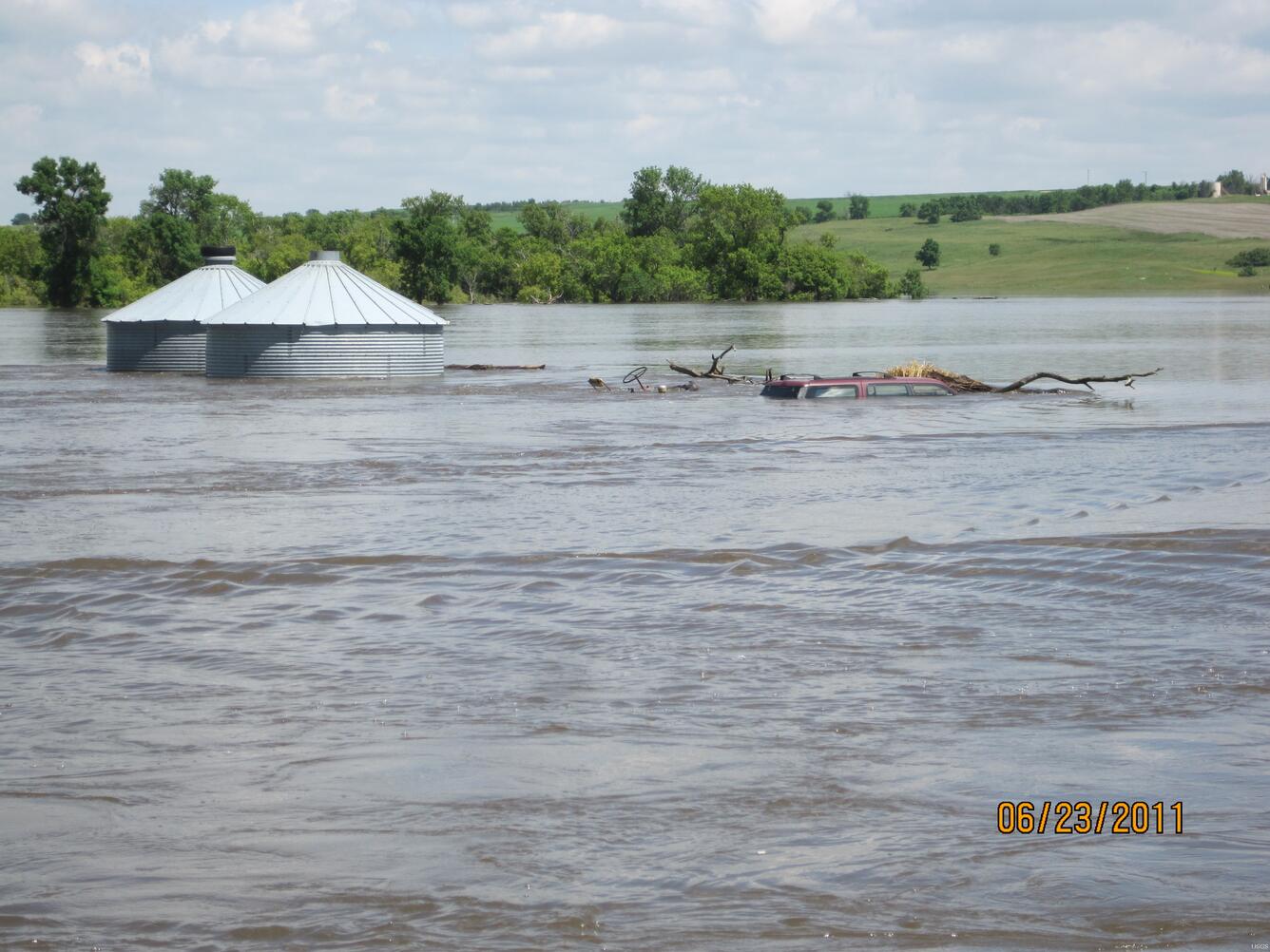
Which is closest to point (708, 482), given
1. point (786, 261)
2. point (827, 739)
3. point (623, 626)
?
point (623, 626)

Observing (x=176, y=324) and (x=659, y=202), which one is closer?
(x=176, y=324)

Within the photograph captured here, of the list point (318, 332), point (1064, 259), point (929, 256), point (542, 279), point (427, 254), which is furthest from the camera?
point (929, 256)

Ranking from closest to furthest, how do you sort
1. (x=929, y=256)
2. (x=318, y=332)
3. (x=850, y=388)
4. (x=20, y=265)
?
(x=850, y=388) < (x=318, y=332) < (x=20, y=265) < (x=929, y=256)

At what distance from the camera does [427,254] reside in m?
148

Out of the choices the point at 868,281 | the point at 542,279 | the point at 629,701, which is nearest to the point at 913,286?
the point at 868,281

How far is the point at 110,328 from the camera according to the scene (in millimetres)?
48281

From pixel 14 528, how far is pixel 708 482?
8.33 m

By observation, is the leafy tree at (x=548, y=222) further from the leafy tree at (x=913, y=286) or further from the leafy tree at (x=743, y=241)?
the leafy tree at (x=913, y=286)

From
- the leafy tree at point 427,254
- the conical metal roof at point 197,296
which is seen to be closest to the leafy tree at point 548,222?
the leafy tree at point 427,254

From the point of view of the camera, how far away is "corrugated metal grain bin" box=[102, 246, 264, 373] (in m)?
47.4

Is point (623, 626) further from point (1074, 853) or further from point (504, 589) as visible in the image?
point (1074, 853)

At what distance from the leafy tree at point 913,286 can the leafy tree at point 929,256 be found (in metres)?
16.3
